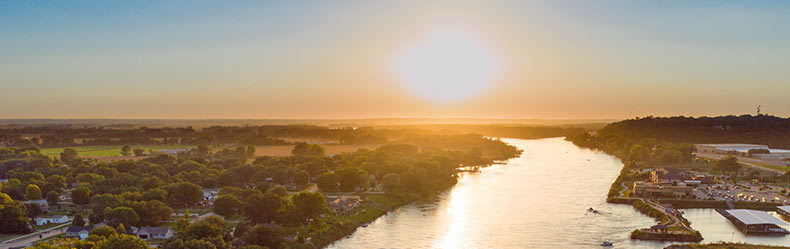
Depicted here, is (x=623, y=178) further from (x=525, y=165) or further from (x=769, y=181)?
(x=525, y=165)

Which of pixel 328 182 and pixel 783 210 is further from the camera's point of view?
pixel 328 182

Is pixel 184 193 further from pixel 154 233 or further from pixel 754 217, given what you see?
pixel 754 217

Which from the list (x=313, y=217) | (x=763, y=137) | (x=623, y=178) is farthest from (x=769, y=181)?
(x=763, y=137)

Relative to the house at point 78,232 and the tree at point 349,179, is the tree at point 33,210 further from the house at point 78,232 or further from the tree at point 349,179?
the tree at point 349,179

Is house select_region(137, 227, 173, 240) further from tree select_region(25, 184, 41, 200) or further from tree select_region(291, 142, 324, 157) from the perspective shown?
tree select_region(291, 142, 324, 157)

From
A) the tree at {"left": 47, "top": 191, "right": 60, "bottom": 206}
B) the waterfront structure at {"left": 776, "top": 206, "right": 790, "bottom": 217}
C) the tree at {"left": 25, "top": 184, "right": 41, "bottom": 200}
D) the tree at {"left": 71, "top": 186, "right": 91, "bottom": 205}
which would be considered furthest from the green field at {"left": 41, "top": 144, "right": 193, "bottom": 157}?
the waterfront structure at {"left": 776, "top": 206, "right": 790, "bottom": 217}

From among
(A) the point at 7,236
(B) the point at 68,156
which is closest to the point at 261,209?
(A) the point at 7,236
